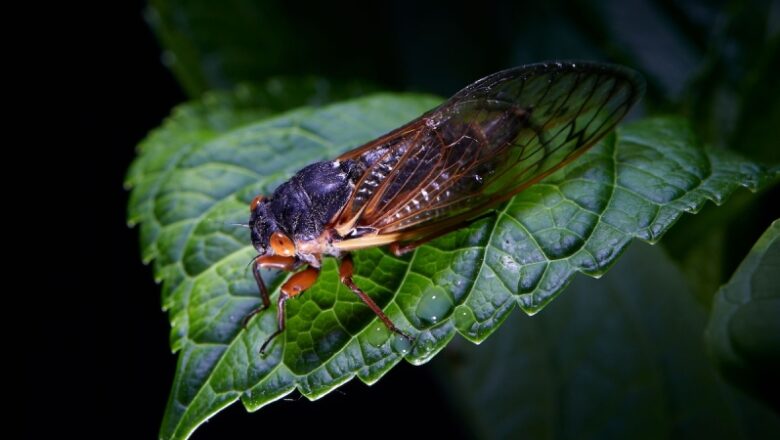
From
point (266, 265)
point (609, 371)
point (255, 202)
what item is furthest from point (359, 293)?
point (609, 371)

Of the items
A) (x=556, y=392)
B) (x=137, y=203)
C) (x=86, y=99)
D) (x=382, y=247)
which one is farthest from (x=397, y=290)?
(x=86, y=99)

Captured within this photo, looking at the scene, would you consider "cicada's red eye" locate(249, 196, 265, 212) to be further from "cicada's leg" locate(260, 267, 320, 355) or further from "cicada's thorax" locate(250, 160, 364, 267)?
"cicada's leg" locate(260, 267, 320, 355)

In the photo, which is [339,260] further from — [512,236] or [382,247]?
[512,236]

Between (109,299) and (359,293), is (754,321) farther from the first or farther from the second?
(109,299)

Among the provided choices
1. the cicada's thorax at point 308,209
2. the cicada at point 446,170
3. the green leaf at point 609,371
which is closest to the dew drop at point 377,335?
the cicada at point 446,170

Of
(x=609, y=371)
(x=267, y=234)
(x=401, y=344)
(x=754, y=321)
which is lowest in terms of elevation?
(x=609, y=371)
